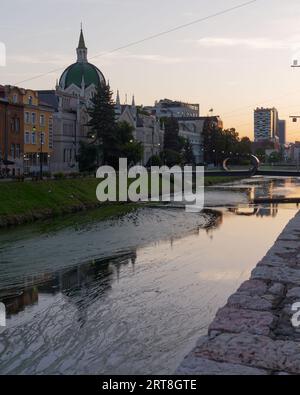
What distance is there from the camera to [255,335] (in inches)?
421

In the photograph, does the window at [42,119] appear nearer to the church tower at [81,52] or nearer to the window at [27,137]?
the window at [27,137]

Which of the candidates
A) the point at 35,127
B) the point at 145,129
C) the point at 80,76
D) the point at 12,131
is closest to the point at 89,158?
the point at 35,127

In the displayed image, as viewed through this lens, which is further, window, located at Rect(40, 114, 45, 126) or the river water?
window, located at Rect(40, 114, 45, 126)

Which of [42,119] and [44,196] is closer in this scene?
[44,196]

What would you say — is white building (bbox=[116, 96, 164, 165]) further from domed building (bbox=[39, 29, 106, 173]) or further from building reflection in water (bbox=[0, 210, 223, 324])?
building reflection in water (bbox=[0, 210, 223, 324])

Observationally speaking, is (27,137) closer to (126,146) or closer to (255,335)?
(126,146)

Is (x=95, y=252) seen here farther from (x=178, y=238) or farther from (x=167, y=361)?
(x=167, y=361)

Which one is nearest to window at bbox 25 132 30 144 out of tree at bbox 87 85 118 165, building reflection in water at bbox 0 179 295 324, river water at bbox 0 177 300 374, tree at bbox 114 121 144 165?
tree at bbox 87 85 118 165

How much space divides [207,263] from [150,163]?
3222 inches

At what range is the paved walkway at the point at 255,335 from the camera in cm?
925

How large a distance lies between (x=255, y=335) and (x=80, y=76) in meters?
96.9

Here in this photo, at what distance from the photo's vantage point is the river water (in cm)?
1203

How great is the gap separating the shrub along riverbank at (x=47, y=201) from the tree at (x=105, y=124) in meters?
24.2

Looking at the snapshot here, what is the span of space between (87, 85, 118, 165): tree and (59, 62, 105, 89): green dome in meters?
20.1
